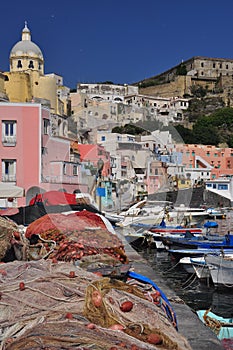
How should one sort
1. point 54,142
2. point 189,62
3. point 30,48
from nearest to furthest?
point 54,142 → point 30,48 → point 189,62

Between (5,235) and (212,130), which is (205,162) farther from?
(5,235)

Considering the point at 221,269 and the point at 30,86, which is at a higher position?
the point at 30,86

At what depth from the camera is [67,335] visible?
9.35ft

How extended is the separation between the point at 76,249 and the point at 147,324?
3.54 m

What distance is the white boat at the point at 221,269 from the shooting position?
14.5 metres

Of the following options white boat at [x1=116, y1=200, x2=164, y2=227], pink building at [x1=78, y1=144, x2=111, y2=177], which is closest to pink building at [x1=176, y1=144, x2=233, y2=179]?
pink building at [x1=78, y1=144, x2=111, y2=177]

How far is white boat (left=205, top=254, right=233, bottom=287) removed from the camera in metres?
14.5

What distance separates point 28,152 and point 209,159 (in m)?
43.9

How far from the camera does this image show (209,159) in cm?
6328

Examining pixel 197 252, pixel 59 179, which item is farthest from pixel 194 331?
pixel 59 179

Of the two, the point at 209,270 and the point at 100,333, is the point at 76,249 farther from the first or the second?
the point at 209,270

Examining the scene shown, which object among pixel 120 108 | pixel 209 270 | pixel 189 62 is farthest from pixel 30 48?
pixel 189 62

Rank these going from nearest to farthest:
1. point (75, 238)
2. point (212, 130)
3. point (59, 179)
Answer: point (75, 238) < point (59, 179) < point (212, 130)

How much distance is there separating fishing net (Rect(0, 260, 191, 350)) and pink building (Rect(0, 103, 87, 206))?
59.4 ft
